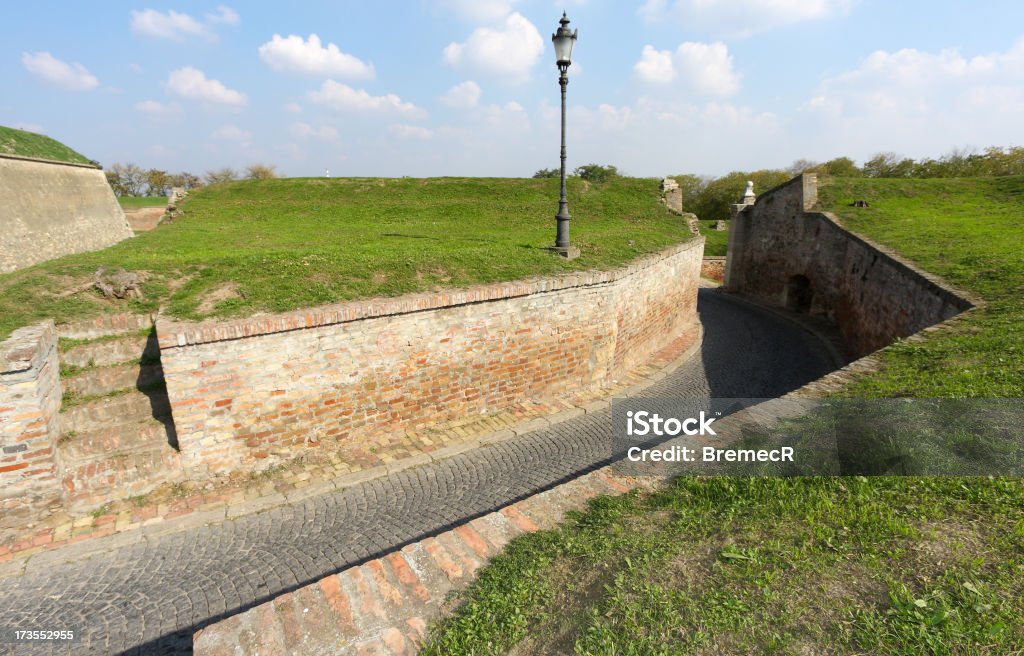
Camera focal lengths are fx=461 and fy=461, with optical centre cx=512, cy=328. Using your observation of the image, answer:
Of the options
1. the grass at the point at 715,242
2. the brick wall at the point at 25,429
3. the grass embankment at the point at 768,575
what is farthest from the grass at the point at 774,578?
the grass at the point at 715,242

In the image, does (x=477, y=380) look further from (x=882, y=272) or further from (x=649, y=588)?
(x=882, y=272)

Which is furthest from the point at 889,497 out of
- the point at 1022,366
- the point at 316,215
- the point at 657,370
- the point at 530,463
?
the point at 316,215

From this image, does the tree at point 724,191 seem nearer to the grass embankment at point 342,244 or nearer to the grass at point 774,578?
the grass embankment at point 342,244

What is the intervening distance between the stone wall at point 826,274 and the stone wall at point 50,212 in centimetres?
1787

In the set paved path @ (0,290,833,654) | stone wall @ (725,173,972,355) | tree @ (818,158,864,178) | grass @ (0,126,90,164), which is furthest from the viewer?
tree @ (818,158,864,178)

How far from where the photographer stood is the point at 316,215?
622 inches

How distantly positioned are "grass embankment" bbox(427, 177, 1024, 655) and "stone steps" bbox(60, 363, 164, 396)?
563 centimetres

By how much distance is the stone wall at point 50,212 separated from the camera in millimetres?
9969

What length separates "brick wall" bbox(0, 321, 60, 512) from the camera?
14.7ft

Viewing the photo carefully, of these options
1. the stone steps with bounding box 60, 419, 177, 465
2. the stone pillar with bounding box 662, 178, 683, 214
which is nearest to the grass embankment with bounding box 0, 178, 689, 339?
the stone pillar with bounding box 662, 178, 683, 214

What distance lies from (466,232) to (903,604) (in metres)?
12.2

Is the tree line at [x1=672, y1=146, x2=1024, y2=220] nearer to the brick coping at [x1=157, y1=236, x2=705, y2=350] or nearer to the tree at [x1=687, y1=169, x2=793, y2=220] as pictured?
the tree at [x1=687, y1=169, x2=793, y2=220]

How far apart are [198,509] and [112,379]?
2212 millimetres

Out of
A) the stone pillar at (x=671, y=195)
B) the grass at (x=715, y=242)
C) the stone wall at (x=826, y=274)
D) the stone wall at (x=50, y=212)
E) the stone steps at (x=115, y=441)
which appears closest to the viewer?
the stone steps at (x=115, y=441)
